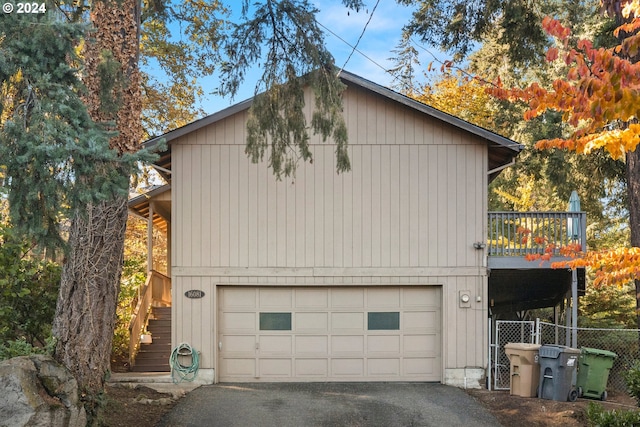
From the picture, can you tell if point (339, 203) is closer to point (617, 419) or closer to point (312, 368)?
point (312, 368)

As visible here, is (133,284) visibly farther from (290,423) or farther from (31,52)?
(31,52)

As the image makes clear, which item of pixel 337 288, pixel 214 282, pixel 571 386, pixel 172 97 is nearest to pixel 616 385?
pixel 571 386

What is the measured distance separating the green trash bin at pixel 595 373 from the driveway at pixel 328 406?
196cm

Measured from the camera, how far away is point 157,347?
11195mm

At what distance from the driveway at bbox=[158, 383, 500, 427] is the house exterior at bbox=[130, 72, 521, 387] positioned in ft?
1.86

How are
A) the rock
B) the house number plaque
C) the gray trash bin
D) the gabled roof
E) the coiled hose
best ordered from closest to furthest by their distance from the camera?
the rock < the gray trash bin < the coiled hose < the gabled roof < the house number plaque

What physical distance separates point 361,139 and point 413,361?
172 inches

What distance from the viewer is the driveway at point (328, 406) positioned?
7594mm

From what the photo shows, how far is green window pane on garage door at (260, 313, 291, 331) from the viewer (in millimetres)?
10242

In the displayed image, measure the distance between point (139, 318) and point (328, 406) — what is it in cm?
477

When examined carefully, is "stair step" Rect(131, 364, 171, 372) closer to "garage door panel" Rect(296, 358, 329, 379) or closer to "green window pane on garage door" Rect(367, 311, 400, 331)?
"garage door panel" Rect(296, 358, 329, 379)

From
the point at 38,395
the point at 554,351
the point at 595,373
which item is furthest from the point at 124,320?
the point at 595,373

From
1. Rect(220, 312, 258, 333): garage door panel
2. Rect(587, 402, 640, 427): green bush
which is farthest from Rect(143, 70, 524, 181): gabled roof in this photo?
Rect(587, 402, 640, 427): green bush

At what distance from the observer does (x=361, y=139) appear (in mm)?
10297
